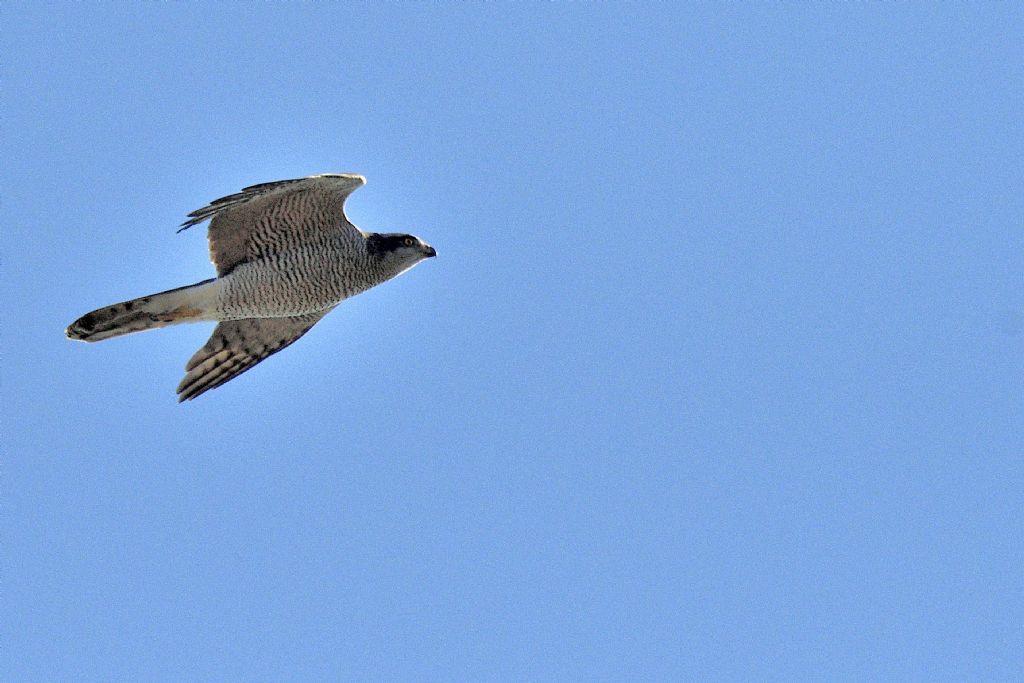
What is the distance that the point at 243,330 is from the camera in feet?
55.2

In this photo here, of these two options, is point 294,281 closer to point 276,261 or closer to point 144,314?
point 276,261

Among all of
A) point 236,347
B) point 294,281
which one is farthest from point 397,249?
point 236,347

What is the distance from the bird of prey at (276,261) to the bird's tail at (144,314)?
0.03 feet

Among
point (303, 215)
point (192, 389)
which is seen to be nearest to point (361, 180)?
point (303, 215)

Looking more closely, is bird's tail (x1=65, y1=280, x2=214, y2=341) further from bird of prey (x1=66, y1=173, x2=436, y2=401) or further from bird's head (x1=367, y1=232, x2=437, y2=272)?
bird's head (x1=367, y1=232, x2=437, y2=272)

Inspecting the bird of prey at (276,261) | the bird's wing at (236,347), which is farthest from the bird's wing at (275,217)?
the bird's wing at (236,347)

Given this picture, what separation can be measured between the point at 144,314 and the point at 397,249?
2.87 m

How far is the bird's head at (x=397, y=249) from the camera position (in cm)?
1625

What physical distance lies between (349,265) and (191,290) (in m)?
1.73

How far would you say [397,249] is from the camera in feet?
53.7

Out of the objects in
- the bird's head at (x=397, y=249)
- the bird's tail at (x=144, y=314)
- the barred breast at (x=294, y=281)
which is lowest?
the bird's tail at (x=144, y=314)

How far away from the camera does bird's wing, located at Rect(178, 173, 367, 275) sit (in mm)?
15055

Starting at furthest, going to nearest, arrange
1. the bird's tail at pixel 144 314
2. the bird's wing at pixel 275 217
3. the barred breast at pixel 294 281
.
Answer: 1. the barred breast at pixel 294 281
2. the bird's tail at pixel 144 314
3. the bird's wing at pixel 275 217

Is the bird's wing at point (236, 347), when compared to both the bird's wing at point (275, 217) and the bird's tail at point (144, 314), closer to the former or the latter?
the bird's tail at point (144, 314)
